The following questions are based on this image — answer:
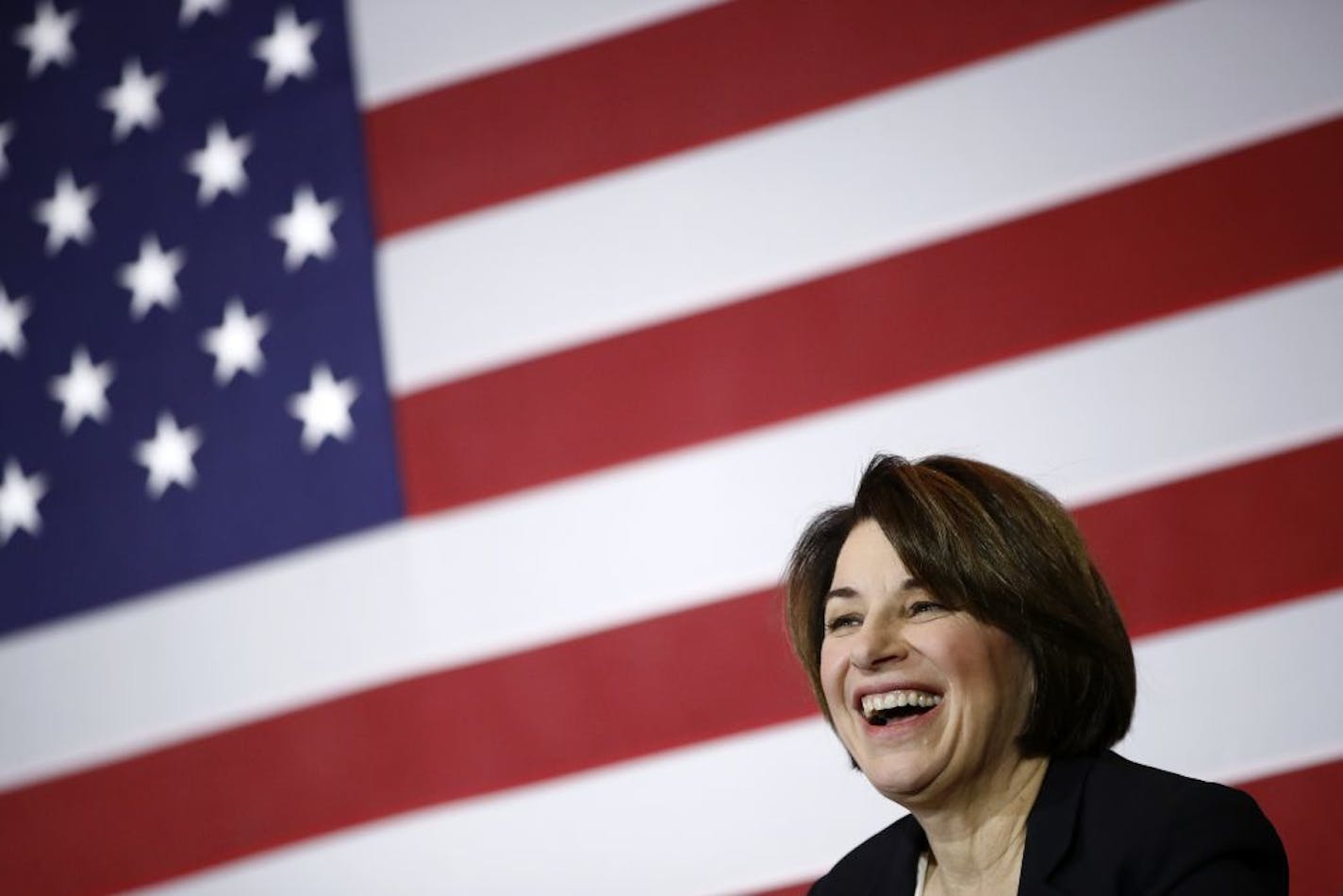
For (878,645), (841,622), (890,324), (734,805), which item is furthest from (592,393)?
(878,645)

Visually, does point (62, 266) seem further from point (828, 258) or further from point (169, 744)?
point (828, 258)

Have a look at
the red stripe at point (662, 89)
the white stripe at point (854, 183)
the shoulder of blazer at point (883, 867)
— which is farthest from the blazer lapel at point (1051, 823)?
the red stripe at point (662, 89)

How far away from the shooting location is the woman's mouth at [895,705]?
5.58 feet

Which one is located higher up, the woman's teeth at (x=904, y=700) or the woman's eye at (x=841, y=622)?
the woman's eye at (x=841, y=622)

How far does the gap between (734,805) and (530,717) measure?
413mm

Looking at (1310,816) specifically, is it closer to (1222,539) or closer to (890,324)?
(1222,539)

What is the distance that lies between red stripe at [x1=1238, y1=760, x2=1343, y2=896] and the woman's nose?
0.95 metres

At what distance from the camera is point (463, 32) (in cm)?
294

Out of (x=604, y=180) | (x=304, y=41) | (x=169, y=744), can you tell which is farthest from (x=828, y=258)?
(x=169, y=744)

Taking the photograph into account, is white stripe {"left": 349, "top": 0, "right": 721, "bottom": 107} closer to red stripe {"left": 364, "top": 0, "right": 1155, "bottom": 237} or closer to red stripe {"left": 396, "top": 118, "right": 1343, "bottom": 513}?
red stripe {"left": 364, "top": 0, "right": 1155, "bottom": 237}

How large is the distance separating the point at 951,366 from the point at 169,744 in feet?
5.51

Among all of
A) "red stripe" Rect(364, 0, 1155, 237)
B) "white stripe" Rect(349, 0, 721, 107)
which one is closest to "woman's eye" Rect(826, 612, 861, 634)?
"red stripe" Rect(364, 0, 1155, 237)

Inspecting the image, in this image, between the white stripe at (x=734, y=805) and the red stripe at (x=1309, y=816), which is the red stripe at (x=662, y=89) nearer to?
the white stripe at (x=734, y=805)

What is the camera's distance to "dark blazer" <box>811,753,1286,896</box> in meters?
1.43
